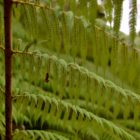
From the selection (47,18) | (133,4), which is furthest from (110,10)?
(47,18)

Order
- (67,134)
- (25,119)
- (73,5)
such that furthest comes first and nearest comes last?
1. (67,134)
2. (25,119)
3. (73,5)

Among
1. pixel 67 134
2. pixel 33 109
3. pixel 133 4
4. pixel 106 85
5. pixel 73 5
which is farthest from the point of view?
pixel 67 134

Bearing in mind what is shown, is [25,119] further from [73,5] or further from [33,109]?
[73,5]

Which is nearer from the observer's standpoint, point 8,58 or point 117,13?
point 117,13

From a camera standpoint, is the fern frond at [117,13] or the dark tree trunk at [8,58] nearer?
the fern frond at [117,13]

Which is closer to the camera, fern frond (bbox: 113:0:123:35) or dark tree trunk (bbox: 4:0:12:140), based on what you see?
fern frond (bbox: 113:0:123:35)

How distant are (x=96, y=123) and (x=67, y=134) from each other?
36.1 inches

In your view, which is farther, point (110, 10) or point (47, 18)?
point (47, 18)

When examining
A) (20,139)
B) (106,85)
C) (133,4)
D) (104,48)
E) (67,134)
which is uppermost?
(133,4)

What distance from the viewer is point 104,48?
101 cm

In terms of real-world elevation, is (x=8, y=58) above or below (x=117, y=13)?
below

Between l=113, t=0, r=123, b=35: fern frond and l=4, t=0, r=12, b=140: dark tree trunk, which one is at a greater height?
l=113, t=0, r=123, b=35: fern frond

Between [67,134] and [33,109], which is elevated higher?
[33,109]

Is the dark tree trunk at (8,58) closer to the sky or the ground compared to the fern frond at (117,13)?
closer to the ground
